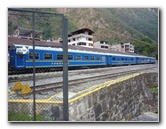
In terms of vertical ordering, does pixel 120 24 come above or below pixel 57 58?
above

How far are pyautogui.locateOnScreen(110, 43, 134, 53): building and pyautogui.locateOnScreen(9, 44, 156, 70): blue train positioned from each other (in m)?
0.18

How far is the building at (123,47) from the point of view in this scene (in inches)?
140

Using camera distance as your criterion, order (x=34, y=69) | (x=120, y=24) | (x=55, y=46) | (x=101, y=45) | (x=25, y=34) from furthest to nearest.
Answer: (x=101, y=45), (x=120, y=24), (x=55, y=46), (x=25, y=34), (x=34, y=69)

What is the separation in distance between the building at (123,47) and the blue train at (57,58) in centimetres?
18

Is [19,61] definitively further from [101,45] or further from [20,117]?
[101,45]

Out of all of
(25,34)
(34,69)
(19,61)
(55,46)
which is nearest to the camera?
(34,69)

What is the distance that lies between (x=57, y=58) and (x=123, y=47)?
122cm

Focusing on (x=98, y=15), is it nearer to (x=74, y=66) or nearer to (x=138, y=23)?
(x=138, y=23)

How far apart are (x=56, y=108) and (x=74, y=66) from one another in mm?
1193

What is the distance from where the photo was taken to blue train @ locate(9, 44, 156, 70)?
3197 millimetres

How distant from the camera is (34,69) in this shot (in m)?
2.60

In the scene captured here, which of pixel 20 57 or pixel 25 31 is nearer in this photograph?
pixel 25 31

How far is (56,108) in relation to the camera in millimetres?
2729

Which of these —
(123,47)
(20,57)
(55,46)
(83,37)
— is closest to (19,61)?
(20,57)
